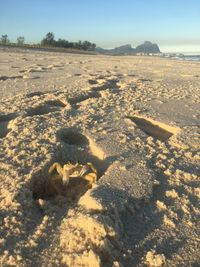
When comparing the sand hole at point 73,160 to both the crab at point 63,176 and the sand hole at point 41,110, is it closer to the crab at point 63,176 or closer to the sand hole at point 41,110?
the crab at point 63,176

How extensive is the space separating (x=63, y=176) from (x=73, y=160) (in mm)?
444

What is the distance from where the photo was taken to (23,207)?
2641mm

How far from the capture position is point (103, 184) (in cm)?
292

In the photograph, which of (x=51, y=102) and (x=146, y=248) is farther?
(x=51, y=102)

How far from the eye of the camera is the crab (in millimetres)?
3031

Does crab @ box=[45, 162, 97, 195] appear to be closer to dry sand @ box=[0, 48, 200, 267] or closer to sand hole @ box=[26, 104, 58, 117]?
dry sand @ box=[0, 48, 200, 267]

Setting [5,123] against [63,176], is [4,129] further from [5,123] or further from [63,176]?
[63,176]

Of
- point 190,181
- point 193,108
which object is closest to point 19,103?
point 193,108

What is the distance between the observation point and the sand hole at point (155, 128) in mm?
4197

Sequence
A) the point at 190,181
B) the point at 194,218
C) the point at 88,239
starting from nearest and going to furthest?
1. the point at 88,239
2. the point at 194,218
3. the point at 190,181

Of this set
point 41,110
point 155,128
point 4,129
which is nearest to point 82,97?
point 41,110

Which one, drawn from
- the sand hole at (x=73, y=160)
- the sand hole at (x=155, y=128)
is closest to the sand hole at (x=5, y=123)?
the sand hole at (x=73, y=160)

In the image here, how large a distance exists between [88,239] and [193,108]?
3.22m

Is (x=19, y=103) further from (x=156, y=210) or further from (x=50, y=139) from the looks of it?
(x=156, y=210)
